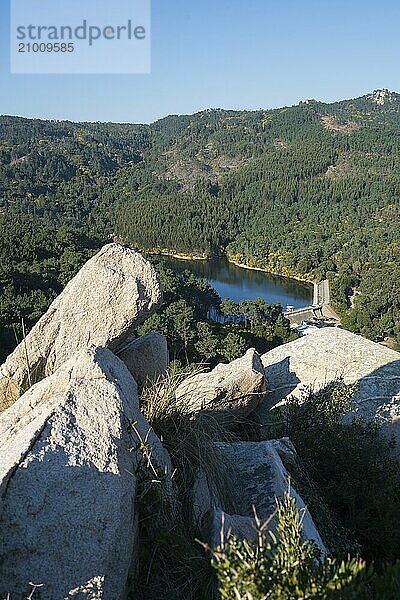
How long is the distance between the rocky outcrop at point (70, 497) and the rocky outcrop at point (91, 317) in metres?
1.70

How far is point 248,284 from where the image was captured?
275ft

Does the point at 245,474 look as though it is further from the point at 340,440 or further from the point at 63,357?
the point at 63,357

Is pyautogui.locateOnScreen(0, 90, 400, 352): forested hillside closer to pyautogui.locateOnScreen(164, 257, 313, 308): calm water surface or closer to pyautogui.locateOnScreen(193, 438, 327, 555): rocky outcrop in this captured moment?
pyautogui.locateOnScreen(164, 257, 313, 308): calm water surface

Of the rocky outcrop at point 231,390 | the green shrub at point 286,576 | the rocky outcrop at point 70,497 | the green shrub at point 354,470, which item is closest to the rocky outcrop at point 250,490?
the green shrub at point 354,470

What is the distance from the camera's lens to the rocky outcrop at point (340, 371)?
8.15 m

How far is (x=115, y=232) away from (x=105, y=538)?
109 meters

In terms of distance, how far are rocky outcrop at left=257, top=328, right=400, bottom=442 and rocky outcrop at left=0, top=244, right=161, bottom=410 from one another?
3.19 metres

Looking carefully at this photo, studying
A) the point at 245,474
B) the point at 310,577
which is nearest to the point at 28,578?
the point at 310,577

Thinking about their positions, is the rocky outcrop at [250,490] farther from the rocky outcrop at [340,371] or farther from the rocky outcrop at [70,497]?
the rocky outcrop at [340,371]

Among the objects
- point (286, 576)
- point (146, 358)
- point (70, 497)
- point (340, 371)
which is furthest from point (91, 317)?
point (340, 371)

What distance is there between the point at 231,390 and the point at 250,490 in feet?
7.67

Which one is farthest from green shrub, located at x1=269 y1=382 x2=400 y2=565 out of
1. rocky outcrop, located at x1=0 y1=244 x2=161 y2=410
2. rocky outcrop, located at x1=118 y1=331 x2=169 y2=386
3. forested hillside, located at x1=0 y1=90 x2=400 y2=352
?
forested hillside, located at x1=0 y1=90 x2=400 y2=352

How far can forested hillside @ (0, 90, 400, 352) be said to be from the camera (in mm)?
52062

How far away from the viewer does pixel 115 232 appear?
110m
